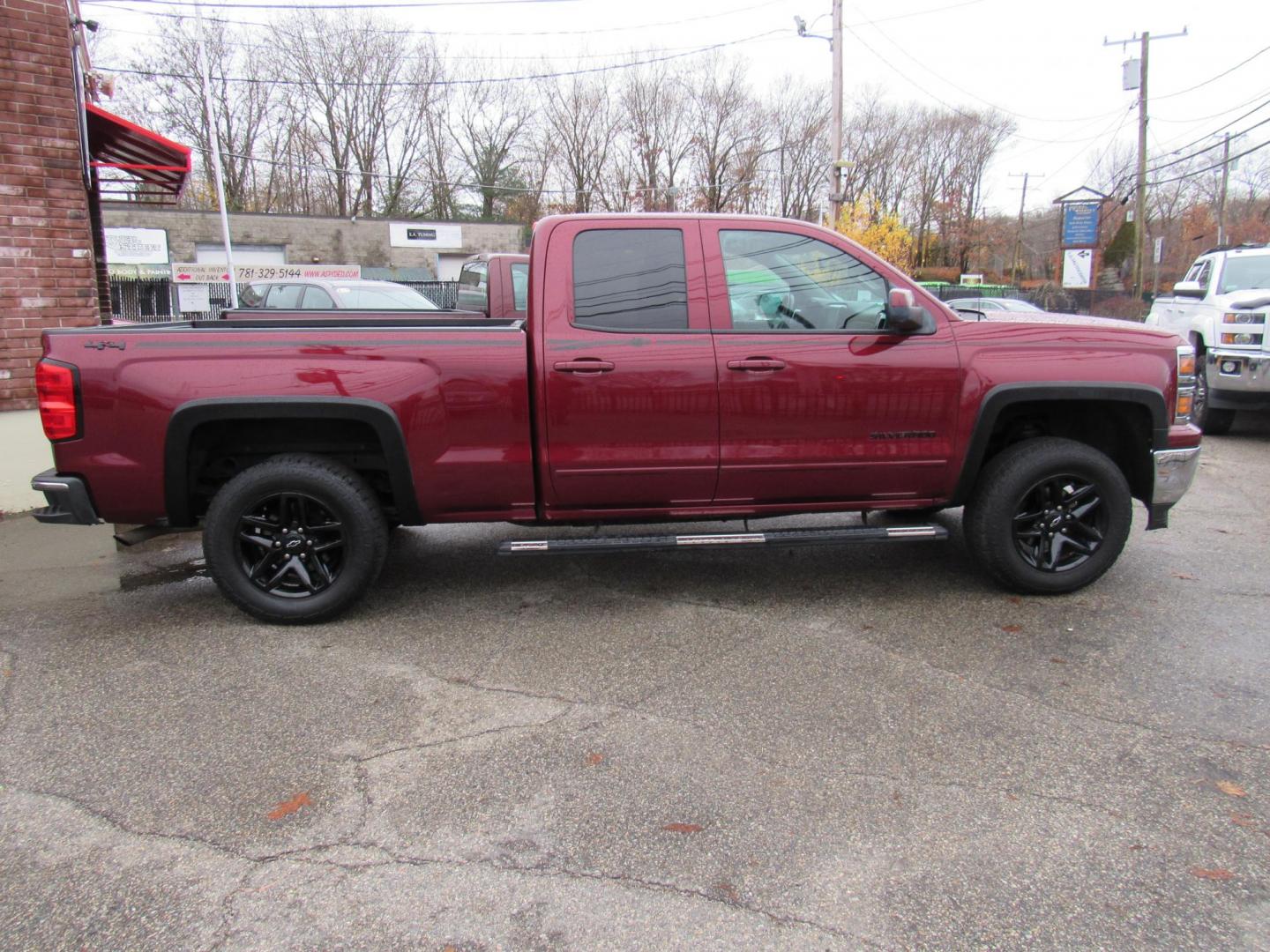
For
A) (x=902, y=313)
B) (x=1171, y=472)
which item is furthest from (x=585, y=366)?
(x=1171, y=472)

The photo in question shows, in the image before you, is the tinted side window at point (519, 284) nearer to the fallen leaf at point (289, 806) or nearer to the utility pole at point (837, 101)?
the fallen leaf at point (289, 806)

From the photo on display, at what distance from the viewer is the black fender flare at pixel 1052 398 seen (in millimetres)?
4227

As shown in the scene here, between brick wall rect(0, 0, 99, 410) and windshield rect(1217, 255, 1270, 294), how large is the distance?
11.8m

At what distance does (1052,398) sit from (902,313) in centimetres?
93

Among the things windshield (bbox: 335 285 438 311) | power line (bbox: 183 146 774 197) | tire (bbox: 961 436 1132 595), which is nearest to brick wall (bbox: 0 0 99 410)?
windshield (bbox: 335 285 438 311)

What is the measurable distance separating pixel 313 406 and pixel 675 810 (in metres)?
2.50

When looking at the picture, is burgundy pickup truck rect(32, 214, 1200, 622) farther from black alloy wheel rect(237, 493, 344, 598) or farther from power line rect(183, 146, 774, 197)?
power line rect(183, 146, 774, 197)

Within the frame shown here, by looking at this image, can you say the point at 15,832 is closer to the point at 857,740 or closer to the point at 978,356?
the point at 857,740

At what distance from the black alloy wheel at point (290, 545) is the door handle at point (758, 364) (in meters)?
2.07

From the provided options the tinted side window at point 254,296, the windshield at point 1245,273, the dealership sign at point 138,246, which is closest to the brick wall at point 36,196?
the tinted side window at point 254,296

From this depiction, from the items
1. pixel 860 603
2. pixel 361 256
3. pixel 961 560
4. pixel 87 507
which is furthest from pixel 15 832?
pixel 361 256

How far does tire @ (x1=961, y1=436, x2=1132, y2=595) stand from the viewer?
4355mm

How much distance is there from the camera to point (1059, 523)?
4.43 m

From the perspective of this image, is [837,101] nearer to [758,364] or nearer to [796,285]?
[796,285]
